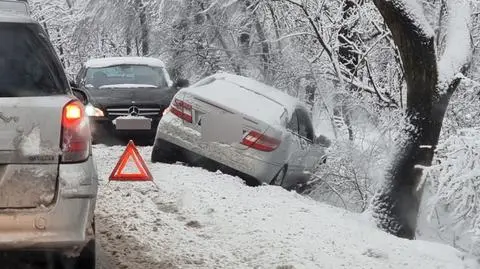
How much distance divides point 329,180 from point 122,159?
12.0 ft

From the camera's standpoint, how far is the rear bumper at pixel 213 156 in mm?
8500

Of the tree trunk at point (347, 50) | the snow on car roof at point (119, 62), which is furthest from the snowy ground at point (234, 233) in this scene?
the snow on car roof at point (119, 62)

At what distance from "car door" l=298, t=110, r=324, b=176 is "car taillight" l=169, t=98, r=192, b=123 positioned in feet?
5.47

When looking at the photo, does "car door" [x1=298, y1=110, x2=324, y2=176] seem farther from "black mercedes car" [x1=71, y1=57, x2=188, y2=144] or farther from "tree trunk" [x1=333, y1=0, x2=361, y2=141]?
"black mercedes car" [x1=71, y1=57, x2=188, y2=144]

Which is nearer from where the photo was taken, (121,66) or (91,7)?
(121,66)

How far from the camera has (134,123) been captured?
11.0 m

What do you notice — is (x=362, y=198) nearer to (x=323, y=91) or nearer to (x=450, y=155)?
(x=323, y=91)

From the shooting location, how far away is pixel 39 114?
12.9 feet

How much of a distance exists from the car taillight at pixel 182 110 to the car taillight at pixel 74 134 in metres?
4.61

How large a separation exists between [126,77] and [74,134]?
29.6 feet

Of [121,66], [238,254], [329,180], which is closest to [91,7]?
[121,66]

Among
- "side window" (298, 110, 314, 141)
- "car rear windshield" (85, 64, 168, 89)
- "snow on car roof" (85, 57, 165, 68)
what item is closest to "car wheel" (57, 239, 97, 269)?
"side window" (298, 110, 314, 141)

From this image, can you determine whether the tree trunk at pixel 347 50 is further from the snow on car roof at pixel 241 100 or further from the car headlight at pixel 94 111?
the car headlight at pixel 94 111

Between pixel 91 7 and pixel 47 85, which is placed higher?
pixel 47 85
